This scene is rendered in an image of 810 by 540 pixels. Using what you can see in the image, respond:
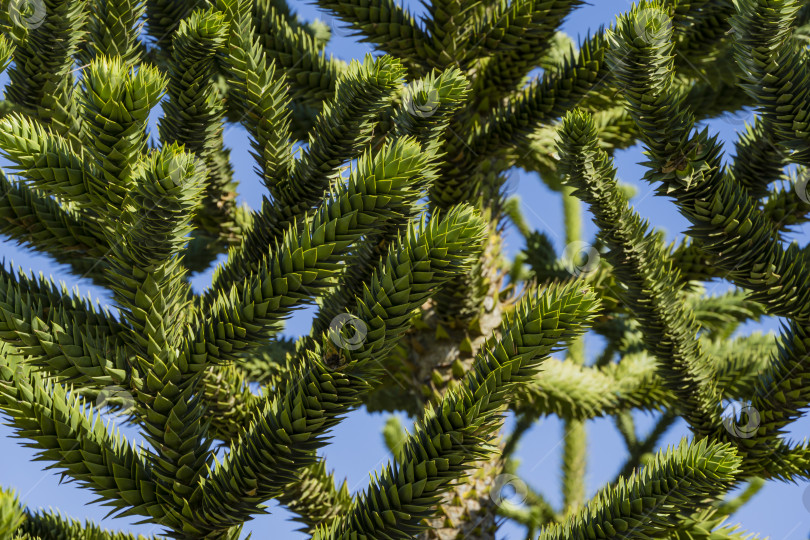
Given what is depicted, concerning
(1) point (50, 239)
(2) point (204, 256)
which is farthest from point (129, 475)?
(2) point (204, 256)

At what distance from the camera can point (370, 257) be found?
1912 mm

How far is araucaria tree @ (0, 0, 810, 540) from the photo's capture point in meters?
1.47

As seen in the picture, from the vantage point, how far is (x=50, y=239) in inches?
76.7

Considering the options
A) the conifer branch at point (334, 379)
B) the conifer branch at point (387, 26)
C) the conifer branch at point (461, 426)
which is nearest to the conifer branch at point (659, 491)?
the conifer branch at point (461, 426)

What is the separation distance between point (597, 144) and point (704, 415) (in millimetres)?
905

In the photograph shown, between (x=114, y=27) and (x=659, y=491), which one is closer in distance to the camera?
(x=659, y=491)

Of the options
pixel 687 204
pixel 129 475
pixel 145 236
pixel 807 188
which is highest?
pixel 807 188

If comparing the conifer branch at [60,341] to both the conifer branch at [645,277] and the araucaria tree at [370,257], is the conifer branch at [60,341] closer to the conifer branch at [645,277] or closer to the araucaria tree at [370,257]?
the araucaria tree at [370,257]

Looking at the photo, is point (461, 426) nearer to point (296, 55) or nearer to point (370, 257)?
point (370, 257)

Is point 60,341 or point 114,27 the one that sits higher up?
point 114,27

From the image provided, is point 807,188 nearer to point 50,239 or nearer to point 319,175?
point 319,175

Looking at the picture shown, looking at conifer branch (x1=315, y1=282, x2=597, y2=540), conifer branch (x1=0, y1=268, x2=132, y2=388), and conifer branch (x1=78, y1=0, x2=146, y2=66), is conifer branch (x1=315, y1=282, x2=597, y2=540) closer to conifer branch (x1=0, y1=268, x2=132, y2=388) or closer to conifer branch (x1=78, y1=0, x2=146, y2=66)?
conifer branch (x1=0, y1=268, x2=132, y2=388)

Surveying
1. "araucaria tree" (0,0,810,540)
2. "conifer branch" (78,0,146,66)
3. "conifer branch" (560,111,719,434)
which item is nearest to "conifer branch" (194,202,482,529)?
"araucaria tree" (0,0,810,540)

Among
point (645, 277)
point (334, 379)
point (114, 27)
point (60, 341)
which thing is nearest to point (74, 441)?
point (60, 341)
